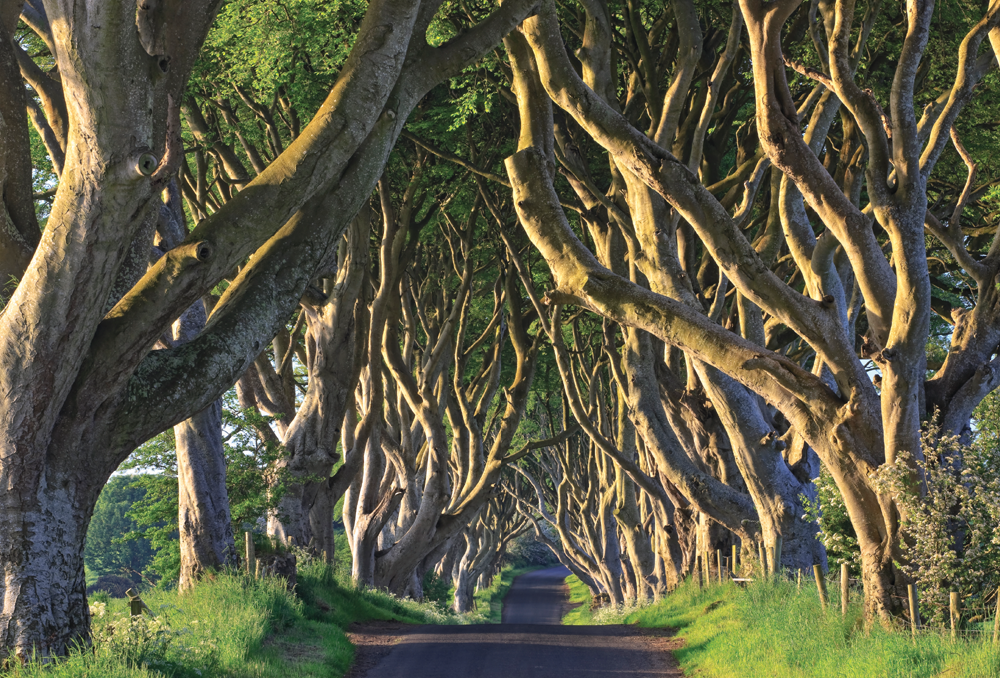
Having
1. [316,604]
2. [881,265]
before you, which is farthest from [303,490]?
[881,265]

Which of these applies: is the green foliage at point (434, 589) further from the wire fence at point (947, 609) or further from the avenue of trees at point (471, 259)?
the wire fence at point (947, 609)

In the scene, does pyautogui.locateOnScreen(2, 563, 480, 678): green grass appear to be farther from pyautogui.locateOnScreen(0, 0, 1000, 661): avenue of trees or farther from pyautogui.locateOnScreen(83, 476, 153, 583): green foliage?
pyautogui.locateOnScreen(83, 476, 153, 583): green foliage

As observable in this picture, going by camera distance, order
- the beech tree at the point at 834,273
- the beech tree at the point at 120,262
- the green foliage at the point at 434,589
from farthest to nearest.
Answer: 1. the green foliage at the point at 434,589
2. the beech tree at the point at 834,273
3. the beech tree at the point at 120,262

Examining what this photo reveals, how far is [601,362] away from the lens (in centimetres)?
2472

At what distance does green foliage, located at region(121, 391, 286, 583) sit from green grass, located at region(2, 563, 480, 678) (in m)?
1.43

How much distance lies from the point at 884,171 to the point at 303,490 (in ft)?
37.5

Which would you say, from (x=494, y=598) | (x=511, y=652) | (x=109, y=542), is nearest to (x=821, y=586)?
(x=511, y=652)

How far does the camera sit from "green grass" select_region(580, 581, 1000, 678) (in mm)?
7008

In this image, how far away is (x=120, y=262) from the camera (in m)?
6.68

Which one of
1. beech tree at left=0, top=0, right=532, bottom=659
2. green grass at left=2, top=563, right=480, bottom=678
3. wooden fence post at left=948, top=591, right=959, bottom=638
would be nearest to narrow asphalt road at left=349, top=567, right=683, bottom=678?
green grass at left=2, top=563, right=480, bottom=678

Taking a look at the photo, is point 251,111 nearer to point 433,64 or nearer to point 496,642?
point 433,64

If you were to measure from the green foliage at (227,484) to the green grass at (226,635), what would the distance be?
1.43 m

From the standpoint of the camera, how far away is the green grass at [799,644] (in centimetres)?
701

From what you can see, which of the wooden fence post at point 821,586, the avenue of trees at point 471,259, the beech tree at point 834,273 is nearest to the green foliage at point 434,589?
the avenue of trees at point 471,259
